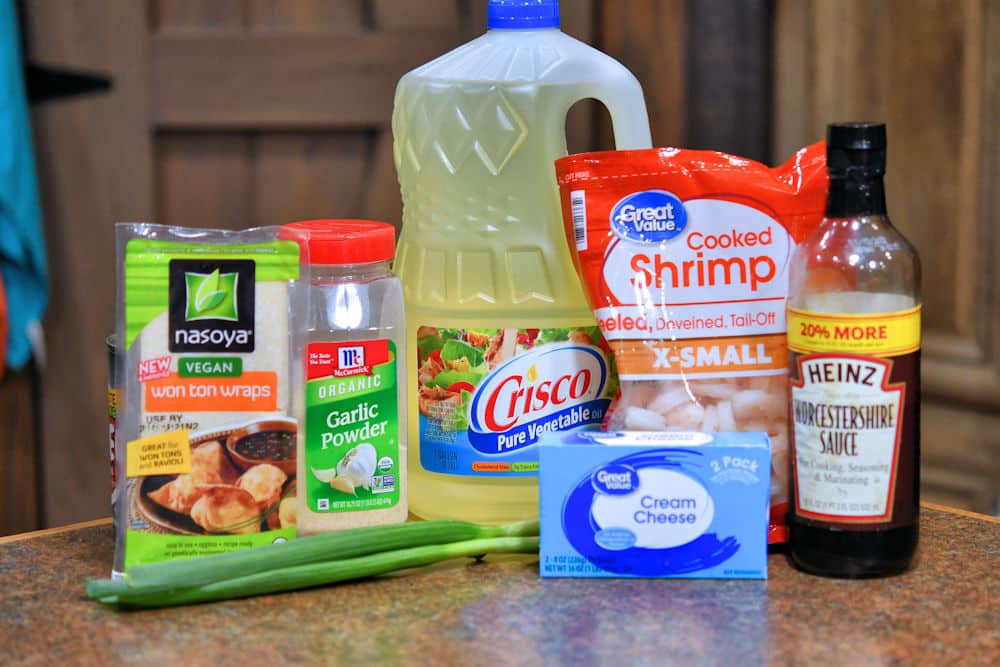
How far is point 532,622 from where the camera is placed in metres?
0.80

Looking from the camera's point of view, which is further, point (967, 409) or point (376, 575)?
point (967, 409)

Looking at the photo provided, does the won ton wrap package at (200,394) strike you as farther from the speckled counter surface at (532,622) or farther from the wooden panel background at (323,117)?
the wooden panel background at (323,117)

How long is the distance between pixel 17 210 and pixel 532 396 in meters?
1.41

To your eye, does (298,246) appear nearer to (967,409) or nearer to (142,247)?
(142,247)

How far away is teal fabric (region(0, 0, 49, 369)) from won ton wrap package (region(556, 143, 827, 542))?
1436 millimetres

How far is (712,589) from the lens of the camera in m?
0.85

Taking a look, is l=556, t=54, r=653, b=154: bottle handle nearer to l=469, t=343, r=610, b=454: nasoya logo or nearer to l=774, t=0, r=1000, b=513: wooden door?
l=469, t=343, r=610, b=454: nasoya logo

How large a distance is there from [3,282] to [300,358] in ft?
4.62

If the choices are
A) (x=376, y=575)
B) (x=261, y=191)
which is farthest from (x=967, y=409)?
(x=376, y=575)

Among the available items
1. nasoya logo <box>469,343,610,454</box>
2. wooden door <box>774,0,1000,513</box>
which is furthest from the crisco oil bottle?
wooden door <box>774,0,1000,513</box>

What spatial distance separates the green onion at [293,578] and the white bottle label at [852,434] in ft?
0.81

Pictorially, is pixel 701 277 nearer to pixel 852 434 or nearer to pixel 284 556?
pixel 852 434

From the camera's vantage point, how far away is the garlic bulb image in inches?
35.5

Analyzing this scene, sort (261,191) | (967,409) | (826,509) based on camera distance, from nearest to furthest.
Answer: (826,509), (967,409), (261,191)
